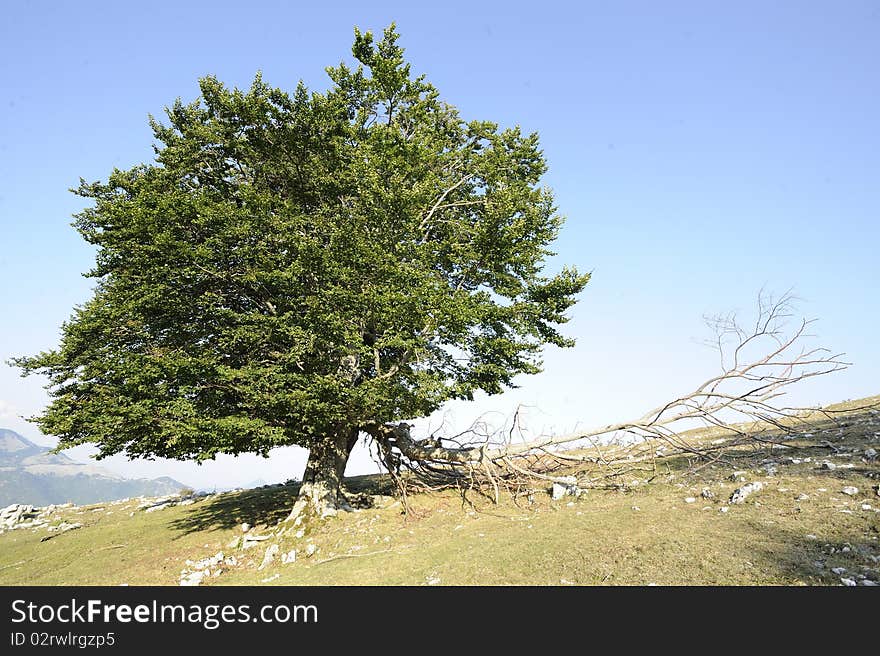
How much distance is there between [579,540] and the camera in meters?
10.7

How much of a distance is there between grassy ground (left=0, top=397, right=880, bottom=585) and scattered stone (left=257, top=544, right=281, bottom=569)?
0.75ft

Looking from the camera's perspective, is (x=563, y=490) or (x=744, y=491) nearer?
(x=744, y=491)

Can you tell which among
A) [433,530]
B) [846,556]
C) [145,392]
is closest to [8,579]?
[145,392]

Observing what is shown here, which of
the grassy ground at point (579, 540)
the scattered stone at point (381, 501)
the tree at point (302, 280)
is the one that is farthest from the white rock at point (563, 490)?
the scattered stone at point (381, 501)

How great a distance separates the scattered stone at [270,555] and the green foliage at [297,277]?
318 centimetres

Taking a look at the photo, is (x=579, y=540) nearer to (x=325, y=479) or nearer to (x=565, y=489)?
(x=565, y=489)

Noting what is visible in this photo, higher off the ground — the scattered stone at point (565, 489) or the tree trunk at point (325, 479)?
the tree trunk at point (325, 479)

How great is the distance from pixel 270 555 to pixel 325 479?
4084mm

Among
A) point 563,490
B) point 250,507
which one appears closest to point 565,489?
point 563,490

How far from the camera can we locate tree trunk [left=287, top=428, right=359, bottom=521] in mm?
17984

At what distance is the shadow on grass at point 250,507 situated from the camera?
1983 cm

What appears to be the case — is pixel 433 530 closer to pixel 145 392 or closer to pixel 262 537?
pixel 262 537

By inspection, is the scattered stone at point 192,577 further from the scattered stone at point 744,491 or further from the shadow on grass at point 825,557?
the scattered stone at point 744,491

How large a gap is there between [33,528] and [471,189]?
26.4m
